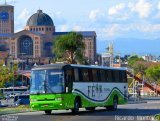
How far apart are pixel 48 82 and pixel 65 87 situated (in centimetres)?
98

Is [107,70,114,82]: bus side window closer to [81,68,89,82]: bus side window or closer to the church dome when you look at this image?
[81,68,89,82]: bus side window

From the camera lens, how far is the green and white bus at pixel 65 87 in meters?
33.1

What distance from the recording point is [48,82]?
109 feet

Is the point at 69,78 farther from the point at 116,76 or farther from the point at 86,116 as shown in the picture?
the point at 116,76

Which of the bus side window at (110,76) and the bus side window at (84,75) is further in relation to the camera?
the bus side window at (110,76)

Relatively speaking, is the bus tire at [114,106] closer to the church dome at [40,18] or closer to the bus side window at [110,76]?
the bus side window at [110,76]

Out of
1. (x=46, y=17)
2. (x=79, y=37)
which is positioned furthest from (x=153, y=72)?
(x=46, y=17)

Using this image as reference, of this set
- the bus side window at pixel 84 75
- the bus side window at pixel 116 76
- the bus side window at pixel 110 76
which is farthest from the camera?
the bus side window at pixel 116 76

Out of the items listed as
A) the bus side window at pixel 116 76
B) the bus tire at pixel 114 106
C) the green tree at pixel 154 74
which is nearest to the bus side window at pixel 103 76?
the bus side window at pixel 116 76

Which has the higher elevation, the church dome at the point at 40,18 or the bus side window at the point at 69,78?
the church dome at the point at 40,18

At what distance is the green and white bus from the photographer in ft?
109

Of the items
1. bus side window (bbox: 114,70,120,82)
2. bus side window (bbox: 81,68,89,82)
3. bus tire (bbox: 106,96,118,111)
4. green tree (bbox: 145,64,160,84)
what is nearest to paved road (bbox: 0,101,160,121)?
bus side window (bbox: 81,68,89,82)

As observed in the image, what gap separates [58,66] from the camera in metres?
33.6

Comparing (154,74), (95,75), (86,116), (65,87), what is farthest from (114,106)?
(154,74)
